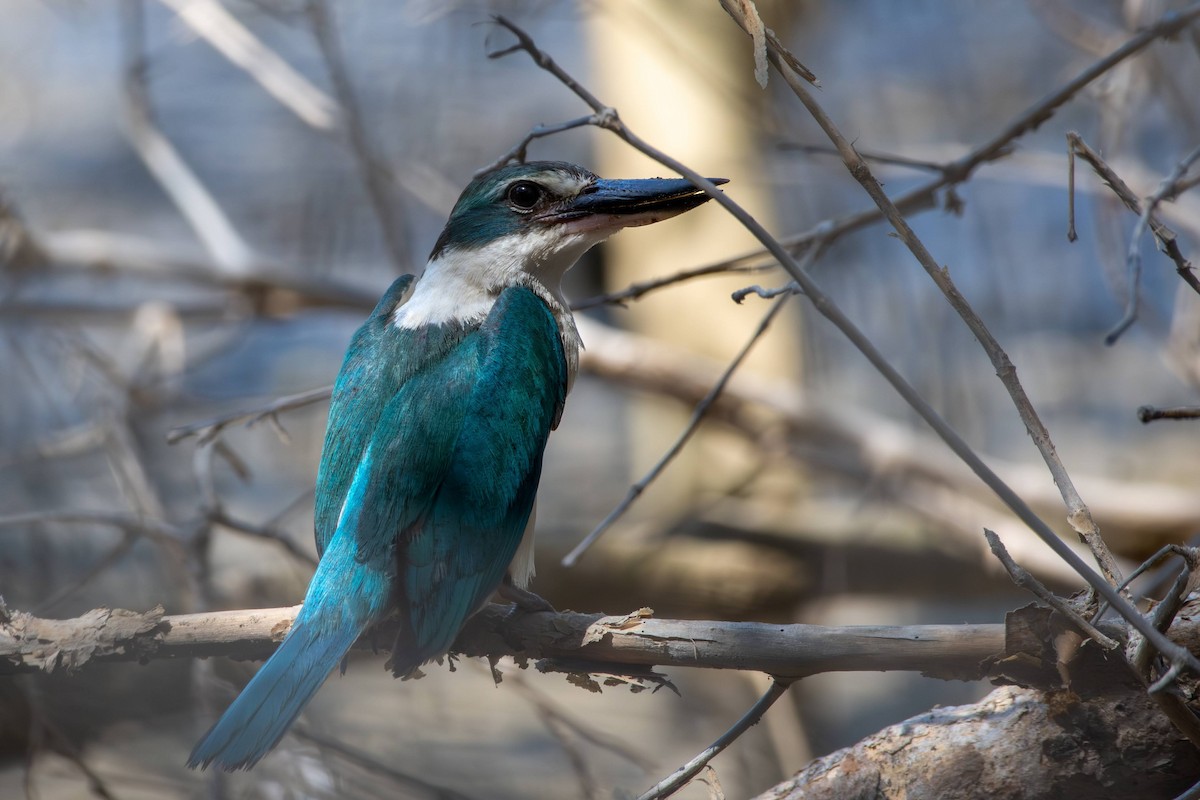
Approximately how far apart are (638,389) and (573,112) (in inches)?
117

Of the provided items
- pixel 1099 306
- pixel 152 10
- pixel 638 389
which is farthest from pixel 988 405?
pixel 152 10

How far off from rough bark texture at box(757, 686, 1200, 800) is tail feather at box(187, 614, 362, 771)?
0.77 m

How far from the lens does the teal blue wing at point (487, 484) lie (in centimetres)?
189

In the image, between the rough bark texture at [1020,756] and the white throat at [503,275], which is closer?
the rough bark texture at [1020,756]

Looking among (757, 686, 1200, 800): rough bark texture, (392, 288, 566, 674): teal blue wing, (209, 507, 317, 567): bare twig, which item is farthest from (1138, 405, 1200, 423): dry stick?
(209, 507, 317, 567): bare twig

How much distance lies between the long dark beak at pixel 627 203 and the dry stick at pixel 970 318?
0.74 m

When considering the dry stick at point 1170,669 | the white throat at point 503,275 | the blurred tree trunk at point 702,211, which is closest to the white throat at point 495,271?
the white throat at point 503,275

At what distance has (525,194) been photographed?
2449 millimetres

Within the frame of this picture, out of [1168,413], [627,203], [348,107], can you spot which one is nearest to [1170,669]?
[1168,413]

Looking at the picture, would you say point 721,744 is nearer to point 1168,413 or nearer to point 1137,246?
point 1168,413

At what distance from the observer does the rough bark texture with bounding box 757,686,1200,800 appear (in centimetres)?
153

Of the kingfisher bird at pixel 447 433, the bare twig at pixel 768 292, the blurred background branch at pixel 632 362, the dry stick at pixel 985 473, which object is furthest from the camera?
the blurred background branch at pixel 632 362

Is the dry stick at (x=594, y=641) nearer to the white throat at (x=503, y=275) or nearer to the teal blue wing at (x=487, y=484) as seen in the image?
the teal blue wing at (x=487, y=484)

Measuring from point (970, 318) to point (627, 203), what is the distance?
1076 millimetres
